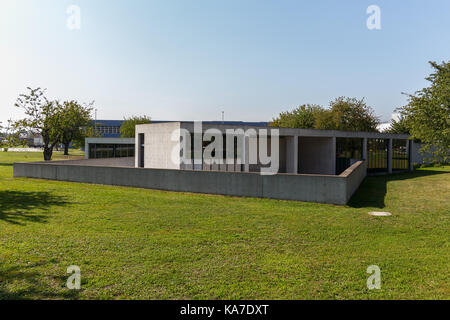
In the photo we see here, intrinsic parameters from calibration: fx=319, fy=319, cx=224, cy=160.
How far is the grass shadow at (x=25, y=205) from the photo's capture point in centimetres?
935

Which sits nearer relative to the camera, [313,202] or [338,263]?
[338,263]

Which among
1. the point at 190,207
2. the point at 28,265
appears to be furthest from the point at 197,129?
the point at 28,265

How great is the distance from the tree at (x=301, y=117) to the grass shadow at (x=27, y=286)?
45.7 meters

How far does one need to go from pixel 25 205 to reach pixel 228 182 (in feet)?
25.1

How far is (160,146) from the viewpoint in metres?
19.7

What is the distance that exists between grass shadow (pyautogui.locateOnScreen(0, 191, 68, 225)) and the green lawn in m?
0.03

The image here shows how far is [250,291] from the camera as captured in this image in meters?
4.86

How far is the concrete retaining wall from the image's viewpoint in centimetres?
1223

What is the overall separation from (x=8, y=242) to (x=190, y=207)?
5501mm

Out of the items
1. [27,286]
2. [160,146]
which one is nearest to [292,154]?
[160,146]

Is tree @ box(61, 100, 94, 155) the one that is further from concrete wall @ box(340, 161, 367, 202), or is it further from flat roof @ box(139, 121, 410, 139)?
concrete wall @ box(340, 161, 367, 202)

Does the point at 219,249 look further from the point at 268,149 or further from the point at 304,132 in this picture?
the point at 304,132
